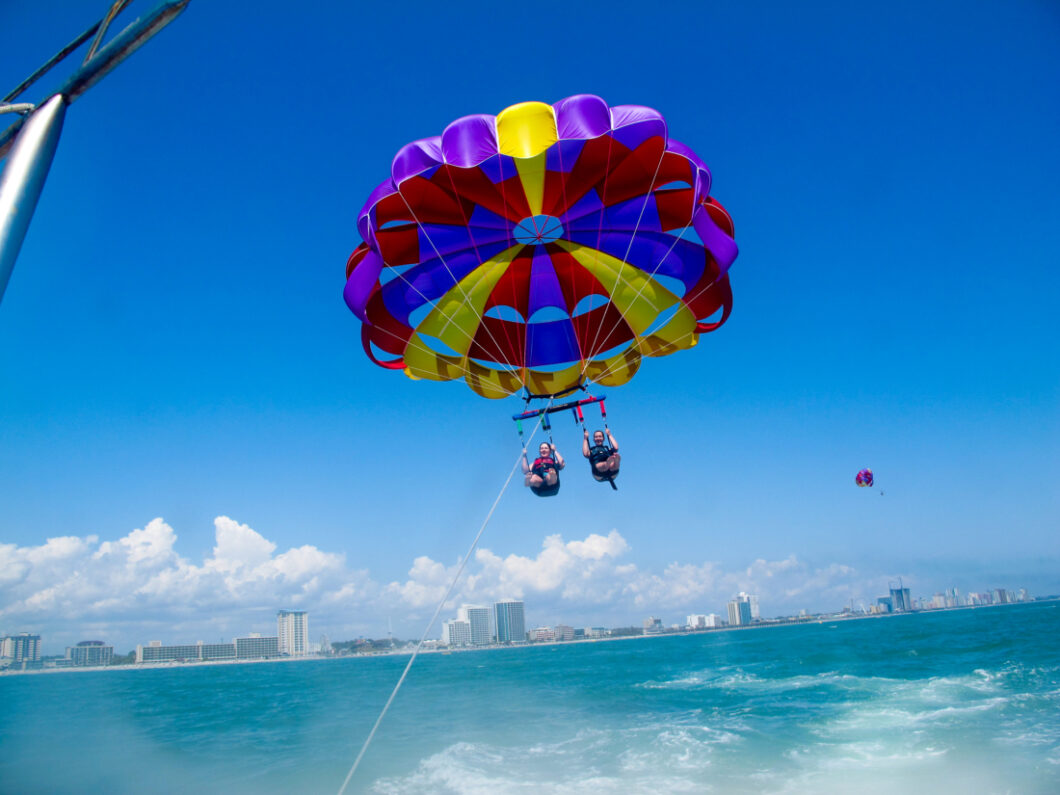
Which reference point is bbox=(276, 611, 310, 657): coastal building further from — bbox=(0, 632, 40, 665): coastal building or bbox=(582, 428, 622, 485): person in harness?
bbox=(582, 428, 622, 485): person in harness

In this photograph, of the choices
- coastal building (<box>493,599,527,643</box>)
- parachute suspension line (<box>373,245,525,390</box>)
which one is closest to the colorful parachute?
parachute suspension line (<box>373,245,525,390</box>)

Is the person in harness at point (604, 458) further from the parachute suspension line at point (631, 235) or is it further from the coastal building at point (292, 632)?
the coastal building at point (292, 632)

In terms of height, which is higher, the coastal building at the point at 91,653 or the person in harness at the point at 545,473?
the person in harness at the point at 545,473

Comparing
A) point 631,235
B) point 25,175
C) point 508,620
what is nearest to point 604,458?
point 631,235

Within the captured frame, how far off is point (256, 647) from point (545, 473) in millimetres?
153153

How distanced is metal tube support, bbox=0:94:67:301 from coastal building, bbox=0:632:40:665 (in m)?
163

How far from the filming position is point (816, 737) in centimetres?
1362

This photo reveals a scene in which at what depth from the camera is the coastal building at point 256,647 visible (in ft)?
447

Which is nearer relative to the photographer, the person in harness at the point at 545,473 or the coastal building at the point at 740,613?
the person in harness at the point at 545,473

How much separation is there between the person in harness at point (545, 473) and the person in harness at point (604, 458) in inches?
16.4

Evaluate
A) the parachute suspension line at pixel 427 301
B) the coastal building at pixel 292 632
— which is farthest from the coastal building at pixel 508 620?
the parachute suspension line at pixel 427 301

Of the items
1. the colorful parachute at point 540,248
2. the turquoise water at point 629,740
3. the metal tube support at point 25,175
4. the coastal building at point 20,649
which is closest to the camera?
the metal tube support at point 25,175

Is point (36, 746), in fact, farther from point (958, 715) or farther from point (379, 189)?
point (958, 715)

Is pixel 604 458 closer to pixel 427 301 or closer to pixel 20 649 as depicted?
pixel 427 301
